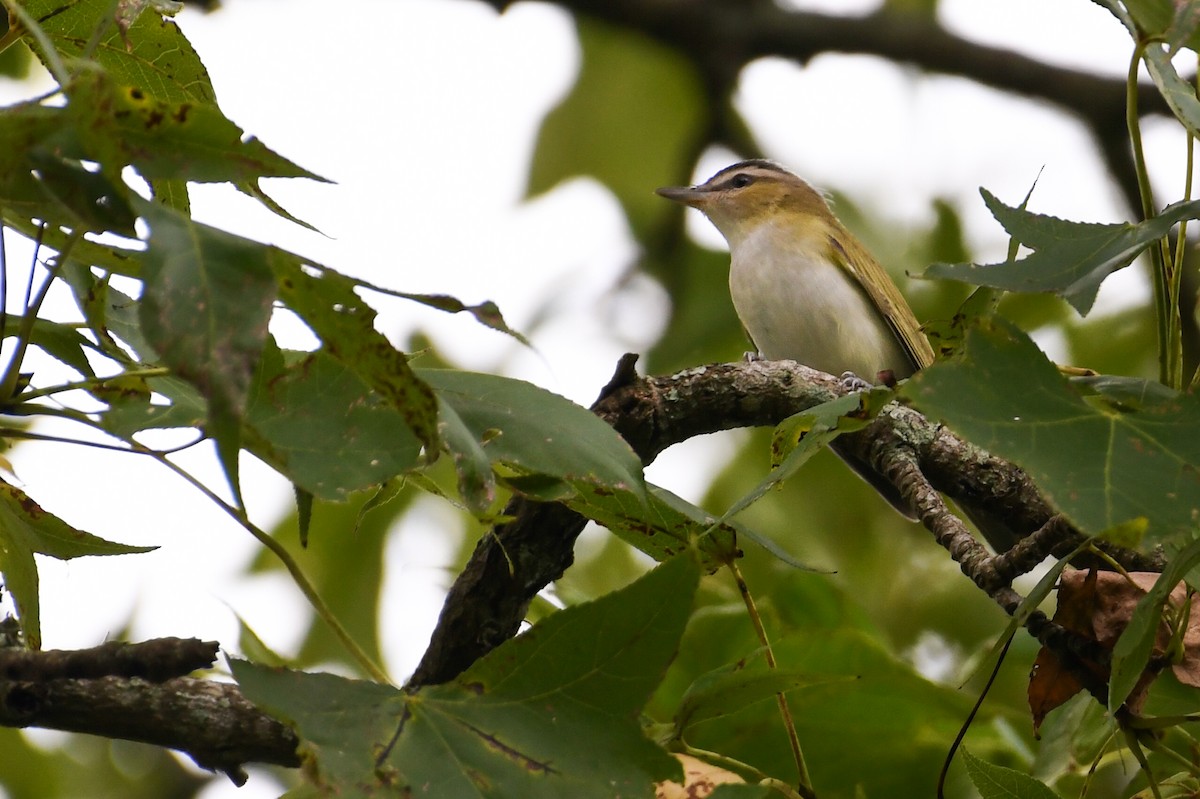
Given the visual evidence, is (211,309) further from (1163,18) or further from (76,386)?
(1163,18)

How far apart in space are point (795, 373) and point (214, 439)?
5.08 feet

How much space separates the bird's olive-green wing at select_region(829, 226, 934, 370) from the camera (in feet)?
16.3

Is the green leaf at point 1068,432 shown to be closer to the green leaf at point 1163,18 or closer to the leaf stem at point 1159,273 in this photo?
the leaf stem at point 1159,273

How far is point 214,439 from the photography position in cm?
105

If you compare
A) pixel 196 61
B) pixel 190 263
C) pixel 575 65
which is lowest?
pixel 190 263

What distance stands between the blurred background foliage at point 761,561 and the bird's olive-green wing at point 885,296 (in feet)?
0.55

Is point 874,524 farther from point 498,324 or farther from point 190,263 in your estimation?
point 190,263

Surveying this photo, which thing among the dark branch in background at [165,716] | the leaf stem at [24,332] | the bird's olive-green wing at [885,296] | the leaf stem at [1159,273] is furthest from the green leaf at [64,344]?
the bird's olive-green wing at [885,296]

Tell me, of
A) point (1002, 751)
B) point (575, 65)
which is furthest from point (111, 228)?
point (575, 65)

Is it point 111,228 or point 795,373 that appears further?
point 795,373

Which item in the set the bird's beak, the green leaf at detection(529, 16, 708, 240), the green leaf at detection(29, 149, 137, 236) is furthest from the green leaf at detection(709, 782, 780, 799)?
the bird's beak

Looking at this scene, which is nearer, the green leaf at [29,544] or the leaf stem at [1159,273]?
the leaf stem at [1159,273]

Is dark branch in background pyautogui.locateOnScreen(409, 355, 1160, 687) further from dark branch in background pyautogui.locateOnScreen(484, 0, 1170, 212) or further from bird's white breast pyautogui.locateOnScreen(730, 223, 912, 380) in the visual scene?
dark branch in background pyautogui.locateOnScreen(484, 0, 1170, 212)

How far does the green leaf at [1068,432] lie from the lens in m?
1.29
